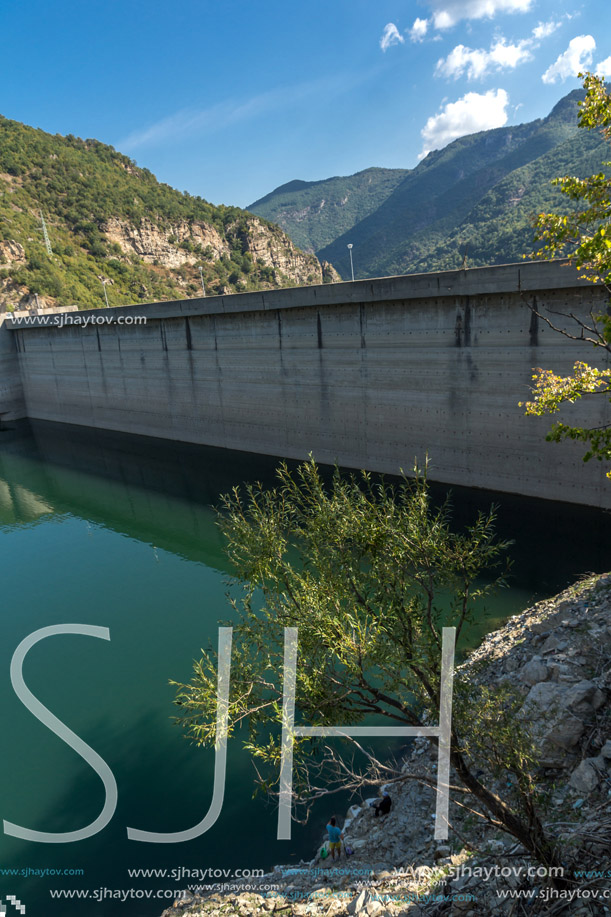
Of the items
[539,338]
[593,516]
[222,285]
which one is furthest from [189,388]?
[222,285]

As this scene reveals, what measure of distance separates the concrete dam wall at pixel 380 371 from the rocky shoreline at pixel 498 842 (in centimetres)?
823

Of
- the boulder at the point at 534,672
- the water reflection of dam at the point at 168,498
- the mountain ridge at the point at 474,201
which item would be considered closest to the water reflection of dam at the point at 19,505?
the water reflection of dam at the point at 168,498

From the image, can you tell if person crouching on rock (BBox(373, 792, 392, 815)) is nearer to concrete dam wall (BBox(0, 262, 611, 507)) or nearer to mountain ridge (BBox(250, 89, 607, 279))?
concrete dam wall (BBox(0, 262, 611, 507))

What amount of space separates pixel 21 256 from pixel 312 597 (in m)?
58.7

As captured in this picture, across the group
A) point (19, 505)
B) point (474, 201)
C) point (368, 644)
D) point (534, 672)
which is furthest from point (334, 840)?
point (474, 201)

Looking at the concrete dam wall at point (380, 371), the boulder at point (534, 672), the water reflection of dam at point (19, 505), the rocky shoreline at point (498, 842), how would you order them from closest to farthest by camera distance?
the rocky shoreline at point (498, 842)
the boulder at point (534, 672)
the concrete dam wall at point (380, 371)
the water reflection of dam at point (19, 505)

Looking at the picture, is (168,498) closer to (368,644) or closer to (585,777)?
(368,644)

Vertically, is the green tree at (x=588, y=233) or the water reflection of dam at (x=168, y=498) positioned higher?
the green tree at (x=588, y=233)

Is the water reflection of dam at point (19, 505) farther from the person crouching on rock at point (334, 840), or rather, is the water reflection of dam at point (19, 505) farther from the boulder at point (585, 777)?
the boulder at point (585, 777)

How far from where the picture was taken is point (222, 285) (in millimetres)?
76375

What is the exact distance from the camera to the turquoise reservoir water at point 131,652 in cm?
705

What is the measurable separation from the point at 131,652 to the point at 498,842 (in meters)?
8.26

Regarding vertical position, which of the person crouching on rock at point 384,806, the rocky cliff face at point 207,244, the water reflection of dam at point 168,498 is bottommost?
the water reflection of dam at point 168,498

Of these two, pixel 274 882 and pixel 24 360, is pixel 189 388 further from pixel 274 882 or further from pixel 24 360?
pixel 274 882
